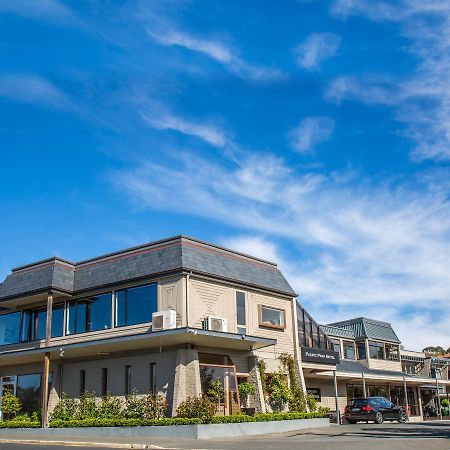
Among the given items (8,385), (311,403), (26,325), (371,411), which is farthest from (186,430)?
(8,385)

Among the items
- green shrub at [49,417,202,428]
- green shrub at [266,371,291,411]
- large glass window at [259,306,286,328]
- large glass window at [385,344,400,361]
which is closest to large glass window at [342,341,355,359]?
large glass window at [385,344,400,361]

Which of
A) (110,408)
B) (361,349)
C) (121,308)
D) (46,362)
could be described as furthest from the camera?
(361,349)

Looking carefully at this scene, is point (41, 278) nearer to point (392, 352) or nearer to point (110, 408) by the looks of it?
point (110, 408)

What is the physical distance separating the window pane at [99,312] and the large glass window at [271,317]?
6.99 meters

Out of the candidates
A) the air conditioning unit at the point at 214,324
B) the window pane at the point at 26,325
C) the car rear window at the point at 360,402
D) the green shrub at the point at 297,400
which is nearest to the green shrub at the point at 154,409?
the air conditioning unit at the point at 214,324

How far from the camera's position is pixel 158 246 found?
2642 centimetres

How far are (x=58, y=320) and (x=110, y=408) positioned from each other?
6260 millimetres

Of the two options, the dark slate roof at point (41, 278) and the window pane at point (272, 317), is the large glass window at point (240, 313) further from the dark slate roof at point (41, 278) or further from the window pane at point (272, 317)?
the dark slate roof at point (41, 278)

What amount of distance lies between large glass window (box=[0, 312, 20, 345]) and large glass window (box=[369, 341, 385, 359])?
26434 mm

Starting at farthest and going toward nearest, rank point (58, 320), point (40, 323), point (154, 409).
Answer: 1. point (40, 323)
2. point (58, 320)
3. point (154, 409)

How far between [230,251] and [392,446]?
14.1 metres

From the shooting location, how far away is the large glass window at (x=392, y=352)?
47.6m

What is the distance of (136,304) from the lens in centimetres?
2577

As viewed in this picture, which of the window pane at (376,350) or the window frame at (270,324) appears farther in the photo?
the window pane at (376,350)
